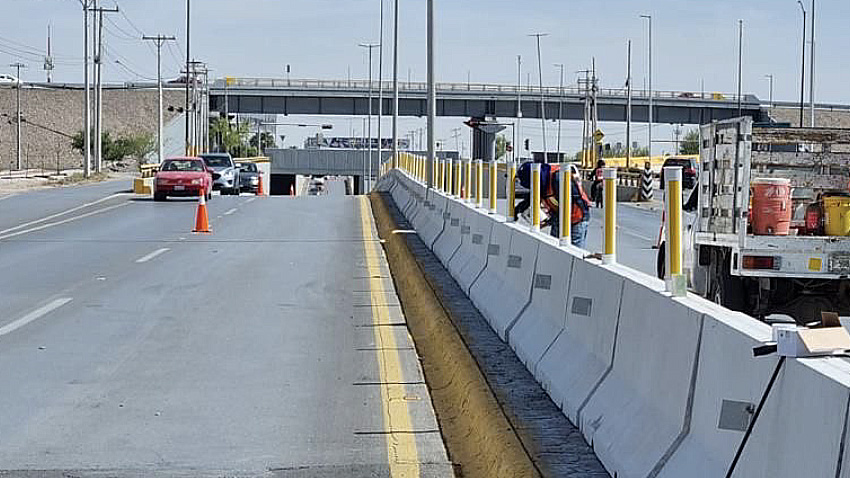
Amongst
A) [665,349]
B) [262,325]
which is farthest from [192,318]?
[665,349]

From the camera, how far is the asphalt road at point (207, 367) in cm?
783

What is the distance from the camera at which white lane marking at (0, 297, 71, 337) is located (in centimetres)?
1293

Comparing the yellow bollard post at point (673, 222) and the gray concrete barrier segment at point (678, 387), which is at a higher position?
the yellow bollard post at point (673, 222)

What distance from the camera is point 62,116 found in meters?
147

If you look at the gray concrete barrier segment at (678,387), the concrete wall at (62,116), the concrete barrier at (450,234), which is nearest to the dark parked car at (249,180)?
the concrete barrier at (450,234)

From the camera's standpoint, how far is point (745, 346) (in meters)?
4.70

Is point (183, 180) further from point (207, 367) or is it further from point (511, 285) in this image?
point (511, 285)

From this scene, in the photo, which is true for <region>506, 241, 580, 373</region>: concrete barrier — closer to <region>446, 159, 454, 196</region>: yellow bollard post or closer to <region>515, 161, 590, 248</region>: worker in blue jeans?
<region>515, 161, 590, 248</region>: worker in blue jeans

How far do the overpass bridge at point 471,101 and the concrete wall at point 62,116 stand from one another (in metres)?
35.2

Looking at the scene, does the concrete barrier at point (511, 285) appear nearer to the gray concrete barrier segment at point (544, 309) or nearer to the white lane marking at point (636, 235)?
the gray concrete barrier segment at point (544, 309)

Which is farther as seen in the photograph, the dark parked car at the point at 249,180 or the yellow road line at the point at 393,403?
the dark parked car at the point at 249,180

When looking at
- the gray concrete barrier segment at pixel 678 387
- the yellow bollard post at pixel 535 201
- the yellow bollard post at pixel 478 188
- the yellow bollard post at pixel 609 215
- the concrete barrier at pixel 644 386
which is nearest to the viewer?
the gray concrete barrier segment at pixel 678 387

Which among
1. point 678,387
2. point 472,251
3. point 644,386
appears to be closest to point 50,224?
point 472,251

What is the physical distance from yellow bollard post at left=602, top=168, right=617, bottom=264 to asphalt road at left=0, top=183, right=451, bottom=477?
5.39 feet
